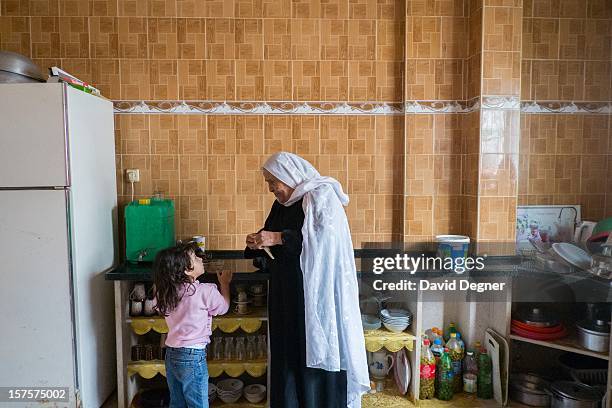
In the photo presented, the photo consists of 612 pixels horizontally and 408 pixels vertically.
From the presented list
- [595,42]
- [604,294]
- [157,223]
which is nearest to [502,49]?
[595,42]

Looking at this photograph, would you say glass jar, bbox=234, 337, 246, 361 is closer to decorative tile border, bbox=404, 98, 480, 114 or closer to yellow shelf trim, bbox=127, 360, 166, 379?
yellow shelf trim, bbox=127, 360, 166, 379

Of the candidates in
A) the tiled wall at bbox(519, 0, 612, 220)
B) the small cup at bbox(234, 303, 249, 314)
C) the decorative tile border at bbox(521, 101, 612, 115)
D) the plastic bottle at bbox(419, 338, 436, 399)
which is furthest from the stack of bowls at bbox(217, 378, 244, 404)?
the decorative tile border at bbox(521, 101, 612, 115)

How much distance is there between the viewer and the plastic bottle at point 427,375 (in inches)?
95.0

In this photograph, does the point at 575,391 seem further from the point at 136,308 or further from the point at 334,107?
the point at 136,308

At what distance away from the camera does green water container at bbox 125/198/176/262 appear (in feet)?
7.85

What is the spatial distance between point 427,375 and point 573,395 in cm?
68

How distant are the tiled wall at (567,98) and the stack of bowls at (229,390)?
1.91 meters

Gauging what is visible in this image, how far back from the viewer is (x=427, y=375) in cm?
241

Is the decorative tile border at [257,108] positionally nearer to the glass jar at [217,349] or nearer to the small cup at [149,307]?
the small cup at [149,307]

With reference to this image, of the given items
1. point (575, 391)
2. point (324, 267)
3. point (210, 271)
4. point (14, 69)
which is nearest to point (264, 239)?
point (324, 267)

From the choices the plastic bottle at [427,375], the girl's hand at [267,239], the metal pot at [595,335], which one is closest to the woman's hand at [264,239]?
the girl's hand at [267,239]

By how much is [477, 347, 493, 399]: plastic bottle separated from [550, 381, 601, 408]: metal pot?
292 millimetres

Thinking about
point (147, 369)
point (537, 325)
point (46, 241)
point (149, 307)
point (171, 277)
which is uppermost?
point (46, 241)

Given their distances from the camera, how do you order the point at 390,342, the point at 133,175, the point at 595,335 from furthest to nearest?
the point at 133,175, the point at 390,342, the point at 595,335
